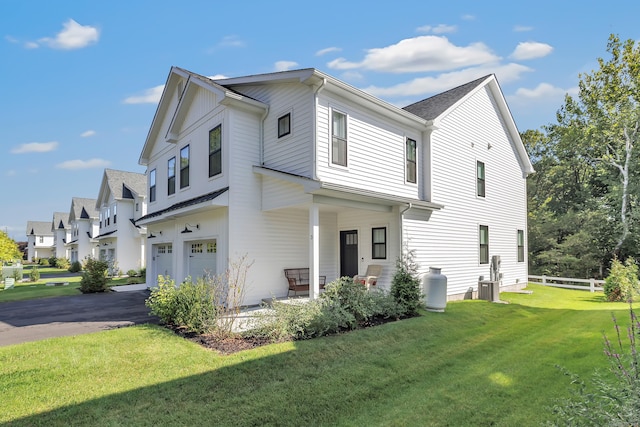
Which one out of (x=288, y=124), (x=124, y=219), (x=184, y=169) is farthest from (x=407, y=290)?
(x=124, y=219)

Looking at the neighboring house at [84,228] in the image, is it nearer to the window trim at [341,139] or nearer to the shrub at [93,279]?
the shrub at [93,279]

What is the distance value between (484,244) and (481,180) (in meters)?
2.89

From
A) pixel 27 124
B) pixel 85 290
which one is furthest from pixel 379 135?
pixel 27 124

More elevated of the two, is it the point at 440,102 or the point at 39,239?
the point at 440,102

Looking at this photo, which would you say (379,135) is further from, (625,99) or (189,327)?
(625,99)

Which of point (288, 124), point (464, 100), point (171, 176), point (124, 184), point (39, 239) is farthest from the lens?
point (39, 239)

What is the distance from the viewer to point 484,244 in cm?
1588

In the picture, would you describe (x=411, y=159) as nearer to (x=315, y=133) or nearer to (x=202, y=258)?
(x=315, y=133)

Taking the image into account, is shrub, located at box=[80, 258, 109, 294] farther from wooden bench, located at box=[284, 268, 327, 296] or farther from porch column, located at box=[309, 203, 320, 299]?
porch column, located at box=[309, 203, 320, 299]

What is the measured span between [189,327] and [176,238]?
7.36m

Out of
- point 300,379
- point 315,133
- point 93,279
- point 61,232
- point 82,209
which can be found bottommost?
point 300,379

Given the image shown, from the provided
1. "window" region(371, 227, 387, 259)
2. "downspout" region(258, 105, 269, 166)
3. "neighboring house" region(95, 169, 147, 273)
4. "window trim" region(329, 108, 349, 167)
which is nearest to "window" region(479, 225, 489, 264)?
"window" region(371, 227, 387, 259)

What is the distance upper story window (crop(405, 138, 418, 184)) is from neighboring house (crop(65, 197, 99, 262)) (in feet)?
119

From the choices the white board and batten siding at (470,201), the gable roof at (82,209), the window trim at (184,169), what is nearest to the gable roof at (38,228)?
the gable roof at (82,209)
